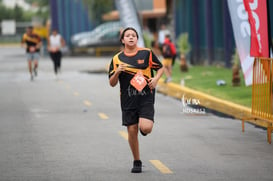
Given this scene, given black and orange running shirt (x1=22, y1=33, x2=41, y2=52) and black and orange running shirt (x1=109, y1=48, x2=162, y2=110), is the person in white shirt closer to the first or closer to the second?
black and orange running shirt (x1=22, y1=33, x2=41, y2=52)

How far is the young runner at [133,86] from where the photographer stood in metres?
10.1

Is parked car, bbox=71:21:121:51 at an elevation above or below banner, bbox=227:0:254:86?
below

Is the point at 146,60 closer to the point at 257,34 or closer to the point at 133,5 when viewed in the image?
the point at 257,34

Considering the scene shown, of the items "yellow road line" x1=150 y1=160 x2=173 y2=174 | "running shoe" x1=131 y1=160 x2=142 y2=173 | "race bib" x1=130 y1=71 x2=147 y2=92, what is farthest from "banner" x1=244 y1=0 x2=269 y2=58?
A: "running shoe" x1=131 y1=160 x2=142 y2=173

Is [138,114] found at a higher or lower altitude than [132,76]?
lower

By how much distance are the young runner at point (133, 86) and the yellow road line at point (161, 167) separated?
31 cm

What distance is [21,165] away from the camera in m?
11.0

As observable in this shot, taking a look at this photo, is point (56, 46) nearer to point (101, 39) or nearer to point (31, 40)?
point (31, 40)

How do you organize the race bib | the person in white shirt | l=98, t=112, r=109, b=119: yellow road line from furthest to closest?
the person in white shirt → l=98, t=112, r=109, b=119: yellow road line → the race bib

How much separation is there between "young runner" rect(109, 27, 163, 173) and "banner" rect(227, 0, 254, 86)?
5.63m

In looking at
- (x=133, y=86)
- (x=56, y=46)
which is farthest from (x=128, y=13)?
(x=133, y=86)

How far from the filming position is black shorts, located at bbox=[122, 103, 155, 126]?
33.4 ft

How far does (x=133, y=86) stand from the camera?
10.1 meters

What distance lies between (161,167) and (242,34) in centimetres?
581
